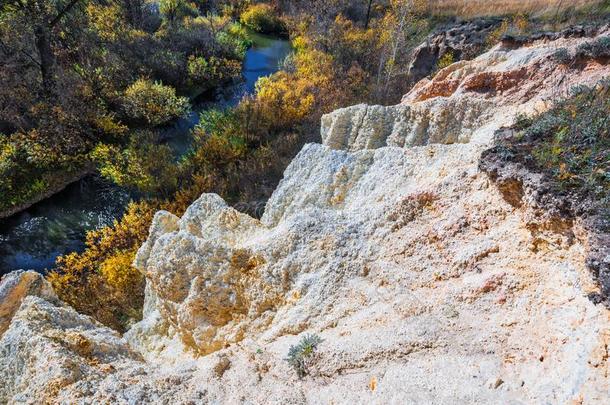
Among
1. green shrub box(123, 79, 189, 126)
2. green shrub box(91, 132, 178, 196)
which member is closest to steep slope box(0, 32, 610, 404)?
green shrub box(91, 132, 178, 196)

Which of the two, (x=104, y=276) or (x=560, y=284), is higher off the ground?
(x=104, y=276)

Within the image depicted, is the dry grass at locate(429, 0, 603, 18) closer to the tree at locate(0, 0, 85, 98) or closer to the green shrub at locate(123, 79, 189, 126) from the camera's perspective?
the green shrub at locate(123, 79, 189, 126)

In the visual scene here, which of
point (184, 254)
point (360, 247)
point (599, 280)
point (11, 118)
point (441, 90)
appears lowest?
point (599, 280)

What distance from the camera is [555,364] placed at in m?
3.43

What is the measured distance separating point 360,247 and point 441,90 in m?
8.11

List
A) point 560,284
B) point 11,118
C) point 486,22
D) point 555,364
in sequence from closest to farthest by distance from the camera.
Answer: point 555,364 < point 560,284 < point 11,118 < point 486,22

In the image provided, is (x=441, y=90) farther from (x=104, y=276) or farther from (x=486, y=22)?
(x=486, y=22)

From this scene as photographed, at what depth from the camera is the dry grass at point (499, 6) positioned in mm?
21636

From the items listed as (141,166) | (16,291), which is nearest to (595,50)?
(16,291)

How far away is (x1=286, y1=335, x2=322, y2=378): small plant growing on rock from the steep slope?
10 centimetres

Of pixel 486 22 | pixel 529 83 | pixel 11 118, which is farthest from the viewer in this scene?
pixel 486 22

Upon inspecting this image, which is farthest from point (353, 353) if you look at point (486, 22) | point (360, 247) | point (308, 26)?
point (308, 26)

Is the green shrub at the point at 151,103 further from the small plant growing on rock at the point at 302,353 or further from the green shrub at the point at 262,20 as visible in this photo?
the small plant growing on rock at the point at 302,353

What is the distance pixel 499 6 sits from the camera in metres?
25.3
